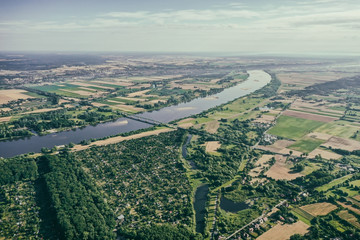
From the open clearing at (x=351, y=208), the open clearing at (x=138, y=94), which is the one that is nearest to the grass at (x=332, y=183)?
the open clearing at (x=351, y=208)

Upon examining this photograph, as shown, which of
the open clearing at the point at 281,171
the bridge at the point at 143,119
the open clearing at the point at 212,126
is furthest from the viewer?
the bridge at the point at 143,119

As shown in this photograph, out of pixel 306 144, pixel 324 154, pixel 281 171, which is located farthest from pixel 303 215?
pixel 306 144

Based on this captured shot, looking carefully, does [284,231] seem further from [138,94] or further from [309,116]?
[138,94]

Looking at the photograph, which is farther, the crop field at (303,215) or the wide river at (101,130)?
→ the wide river at (101,130)

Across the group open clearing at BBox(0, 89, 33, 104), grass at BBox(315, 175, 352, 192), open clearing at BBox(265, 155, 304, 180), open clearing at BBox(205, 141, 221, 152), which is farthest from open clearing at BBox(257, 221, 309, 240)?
open clearing at BBox(0, 89, 33, 104)

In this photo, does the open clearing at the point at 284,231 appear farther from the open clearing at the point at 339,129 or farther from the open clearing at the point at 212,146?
the open clearing at the point at 339,129

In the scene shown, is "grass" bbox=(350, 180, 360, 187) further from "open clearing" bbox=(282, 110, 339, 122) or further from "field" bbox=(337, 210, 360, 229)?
"open clearing" bbox=(282, 110, 339, 122)
